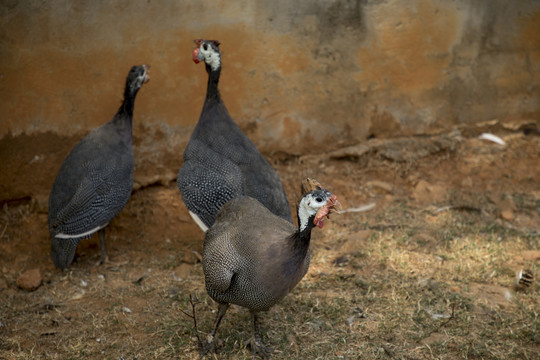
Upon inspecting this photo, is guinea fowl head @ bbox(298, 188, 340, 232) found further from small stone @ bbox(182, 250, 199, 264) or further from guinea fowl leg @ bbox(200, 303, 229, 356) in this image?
small stone @ bbox(182, 250, 199, 264)

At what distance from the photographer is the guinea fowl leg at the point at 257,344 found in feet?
10.9

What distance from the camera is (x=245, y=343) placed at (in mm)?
3383

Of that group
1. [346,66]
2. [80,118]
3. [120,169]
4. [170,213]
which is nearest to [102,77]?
[80,118]

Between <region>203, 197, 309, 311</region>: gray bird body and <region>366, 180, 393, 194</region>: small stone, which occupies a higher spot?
<region>203, 197, 309, 311</region>: gray bird body

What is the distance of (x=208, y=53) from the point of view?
427cm

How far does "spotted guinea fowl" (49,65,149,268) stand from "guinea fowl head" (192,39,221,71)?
408mm

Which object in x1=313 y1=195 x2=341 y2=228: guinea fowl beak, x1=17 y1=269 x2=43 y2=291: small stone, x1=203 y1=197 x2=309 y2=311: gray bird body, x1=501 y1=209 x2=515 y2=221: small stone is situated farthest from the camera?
x1=501 y1=209 x2=515 y2=221: small stone

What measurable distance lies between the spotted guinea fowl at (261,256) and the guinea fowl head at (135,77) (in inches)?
62.8

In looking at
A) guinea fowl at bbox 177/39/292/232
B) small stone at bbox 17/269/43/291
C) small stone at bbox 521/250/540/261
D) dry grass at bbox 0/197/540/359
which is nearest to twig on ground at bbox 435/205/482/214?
dry grass at bbox 0/197/540/359

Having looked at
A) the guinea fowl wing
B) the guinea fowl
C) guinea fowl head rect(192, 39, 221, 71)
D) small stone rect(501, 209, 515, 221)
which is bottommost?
small stone rect(501, 209, 515, 221)

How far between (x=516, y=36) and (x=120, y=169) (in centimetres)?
361

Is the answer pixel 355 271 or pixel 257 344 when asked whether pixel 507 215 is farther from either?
pixel 257 344

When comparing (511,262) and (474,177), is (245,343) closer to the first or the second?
(511,262)

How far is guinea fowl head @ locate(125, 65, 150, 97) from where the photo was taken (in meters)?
4.33
